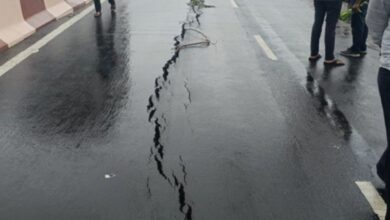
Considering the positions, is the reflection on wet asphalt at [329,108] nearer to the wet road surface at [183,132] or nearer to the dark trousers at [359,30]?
the wet road surface at [183,132]

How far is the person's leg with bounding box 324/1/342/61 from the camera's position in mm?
7680

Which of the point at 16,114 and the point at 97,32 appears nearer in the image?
the point at 16,114

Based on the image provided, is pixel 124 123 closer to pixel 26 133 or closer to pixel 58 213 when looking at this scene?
pixel 26 133

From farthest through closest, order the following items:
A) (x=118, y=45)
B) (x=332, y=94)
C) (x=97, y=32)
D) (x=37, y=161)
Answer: (x=97, y=32) < (x=118, y=45) < (x=332, y=94) < (x=37, y=161)

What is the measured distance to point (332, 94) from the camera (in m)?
6.51

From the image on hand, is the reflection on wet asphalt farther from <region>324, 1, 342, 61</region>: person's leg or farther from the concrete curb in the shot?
the concrete curb

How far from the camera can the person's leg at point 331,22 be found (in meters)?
7.68

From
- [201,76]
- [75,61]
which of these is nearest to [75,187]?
[201,76]

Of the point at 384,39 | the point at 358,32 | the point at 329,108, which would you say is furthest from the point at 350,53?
the point at 384,39

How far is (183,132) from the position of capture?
16.6ft

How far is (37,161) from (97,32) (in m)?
5.73

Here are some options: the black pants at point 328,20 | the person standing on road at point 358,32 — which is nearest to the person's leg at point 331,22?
the black pants at point 328,20

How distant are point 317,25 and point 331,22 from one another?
28cm

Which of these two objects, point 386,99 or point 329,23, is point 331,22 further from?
point 386,99
